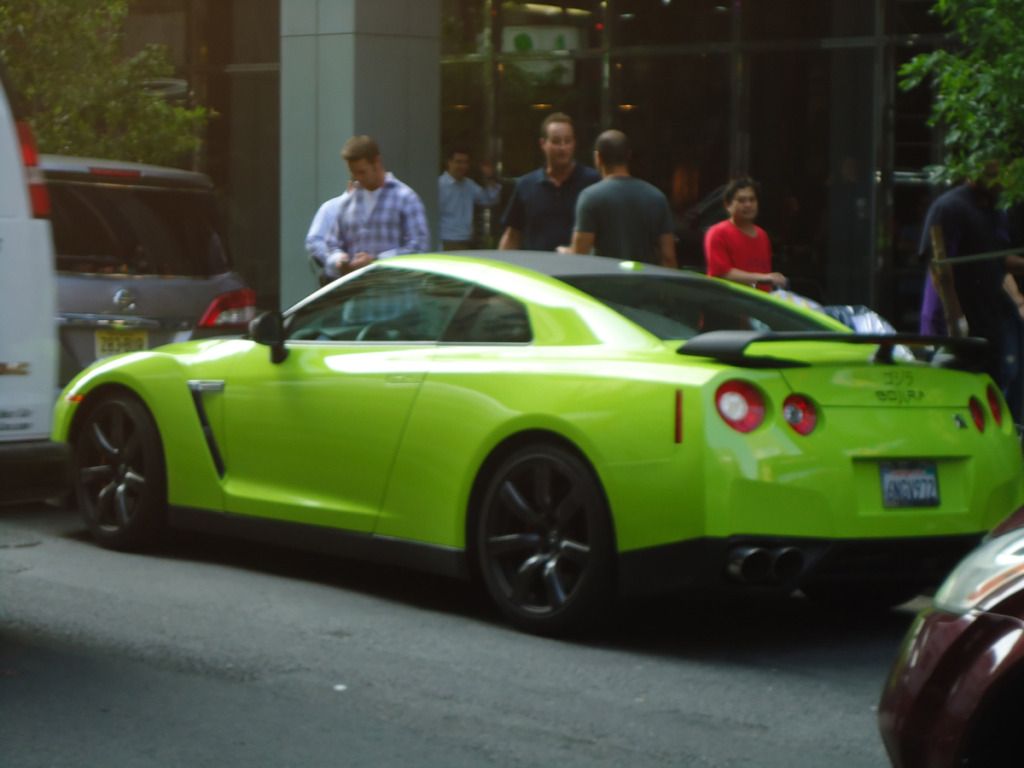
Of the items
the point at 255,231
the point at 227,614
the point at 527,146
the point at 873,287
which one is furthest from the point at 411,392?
the point at 255,231

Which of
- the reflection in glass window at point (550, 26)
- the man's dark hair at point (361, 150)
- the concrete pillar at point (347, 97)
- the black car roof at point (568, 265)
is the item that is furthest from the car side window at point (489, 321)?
the reflection in glass window at point (550, 26)

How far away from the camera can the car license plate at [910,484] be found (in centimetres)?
705

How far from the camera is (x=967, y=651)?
3.74 metres

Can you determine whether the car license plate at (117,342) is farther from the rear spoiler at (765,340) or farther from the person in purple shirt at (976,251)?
the person in purple shirt at (976,251)

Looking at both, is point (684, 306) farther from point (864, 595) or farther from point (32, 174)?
point (32, 174)

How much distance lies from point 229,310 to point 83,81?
600cm

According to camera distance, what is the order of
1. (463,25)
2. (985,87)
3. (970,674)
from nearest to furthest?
(970,674) < (985,87) < (463,25)

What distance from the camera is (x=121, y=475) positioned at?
9141 mm

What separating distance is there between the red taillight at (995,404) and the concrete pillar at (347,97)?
1001 centimetres

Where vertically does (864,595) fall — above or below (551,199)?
below

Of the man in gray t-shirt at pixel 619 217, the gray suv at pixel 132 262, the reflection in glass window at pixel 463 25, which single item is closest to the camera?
the gray suv at pixel 132 262

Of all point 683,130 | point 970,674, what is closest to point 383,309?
point 970,674

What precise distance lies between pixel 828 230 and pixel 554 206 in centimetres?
651

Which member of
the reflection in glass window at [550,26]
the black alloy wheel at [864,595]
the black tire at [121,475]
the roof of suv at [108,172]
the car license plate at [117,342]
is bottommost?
the black alloy wheel at [864,595]
